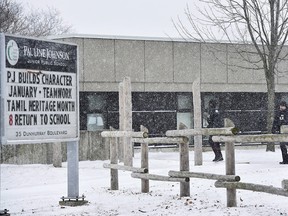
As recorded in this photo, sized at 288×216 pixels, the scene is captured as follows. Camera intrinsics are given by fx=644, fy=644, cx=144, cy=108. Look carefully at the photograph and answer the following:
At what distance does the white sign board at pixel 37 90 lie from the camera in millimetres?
10672

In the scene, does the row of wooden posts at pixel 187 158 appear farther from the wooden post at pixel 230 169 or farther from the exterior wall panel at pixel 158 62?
the exterior wall panel at pixel 158 62

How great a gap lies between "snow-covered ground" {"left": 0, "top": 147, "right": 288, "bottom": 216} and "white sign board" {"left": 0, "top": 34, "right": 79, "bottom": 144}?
4.83ft

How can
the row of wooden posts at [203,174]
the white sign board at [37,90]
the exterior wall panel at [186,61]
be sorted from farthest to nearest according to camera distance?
the exterior wall panel at [186,61], the white sign board at [37,90], the row of wooden posts at [203,174]

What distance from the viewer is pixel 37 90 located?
1131cm

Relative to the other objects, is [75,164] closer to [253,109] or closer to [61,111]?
[61,111]

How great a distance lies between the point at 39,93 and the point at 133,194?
3303mm

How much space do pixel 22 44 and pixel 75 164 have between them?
266 centimetres

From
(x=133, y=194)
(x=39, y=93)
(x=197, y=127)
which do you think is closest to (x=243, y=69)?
(x=197, y=127)

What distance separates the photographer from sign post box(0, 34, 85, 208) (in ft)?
35.0

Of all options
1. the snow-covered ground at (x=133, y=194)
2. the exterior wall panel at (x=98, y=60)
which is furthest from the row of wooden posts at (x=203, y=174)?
the exterior wall panel at (x=98, y=60)

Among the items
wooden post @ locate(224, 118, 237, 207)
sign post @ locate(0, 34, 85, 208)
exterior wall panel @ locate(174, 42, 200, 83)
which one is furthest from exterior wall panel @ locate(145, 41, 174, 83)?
wooden post @ locate(224, 118, 237, 207)

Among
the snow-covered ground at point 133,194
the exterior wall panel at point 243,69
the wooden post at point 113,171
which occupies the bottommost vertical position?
the snow-covered ground at point 133,194

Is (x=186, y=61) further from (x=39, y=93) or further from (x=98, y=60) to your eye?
(x=39, y=93)

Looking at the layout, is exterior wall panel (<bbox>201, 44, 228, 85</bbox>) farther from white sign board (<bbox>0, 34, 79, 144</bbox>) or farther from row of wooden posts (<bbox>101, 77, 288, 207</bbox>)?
white sign board (<bbox>0, 34, 79, 144</bbox>)
